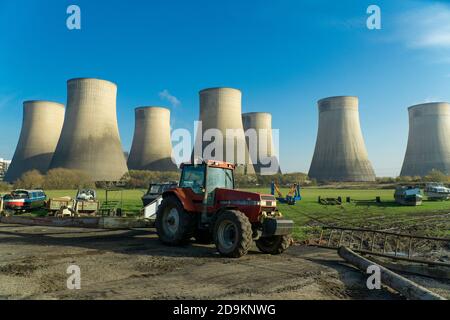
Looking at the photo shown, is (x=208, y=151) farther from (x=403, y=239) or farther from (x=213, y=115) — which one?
Result: (x=403, y=239)

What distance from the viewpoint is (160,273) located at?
4723mm

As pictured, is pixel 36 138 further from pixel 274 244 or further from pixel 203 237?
pixel 274 244

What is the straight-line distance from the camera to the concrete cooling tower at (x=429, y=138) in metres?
35.4

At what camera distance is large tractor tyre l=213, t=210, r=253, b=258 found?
18.3 feet

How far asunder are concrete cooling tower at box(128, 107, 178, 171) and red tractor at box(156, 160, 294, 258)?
3466 cm

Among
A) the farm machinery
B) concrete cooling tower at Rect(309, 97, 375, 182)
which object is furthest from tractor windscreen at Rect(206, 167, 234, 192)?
concrete cooling tower at Rect(309, 97, 375, 182)

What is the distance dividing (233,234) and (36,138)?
35.8 metres

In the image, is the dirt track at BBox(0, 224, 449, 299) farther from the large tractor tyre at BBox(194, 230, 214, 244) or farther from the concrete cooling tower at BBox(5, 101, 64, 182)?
the concrete cooling tower at BBox(5, 101, 64, 182)

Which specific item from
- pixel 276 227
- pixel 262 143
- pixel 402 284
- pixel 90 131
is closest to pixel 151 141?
pixel 90 131

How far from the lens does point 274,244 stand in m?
6.30

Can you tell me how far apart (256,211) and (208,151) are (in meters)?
29.0

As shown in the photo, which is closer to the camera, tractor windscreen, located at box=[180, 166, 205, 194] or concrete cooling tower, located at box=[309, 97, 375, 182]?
tractor windscreen, located at box=[180, 166, 205, 194]
